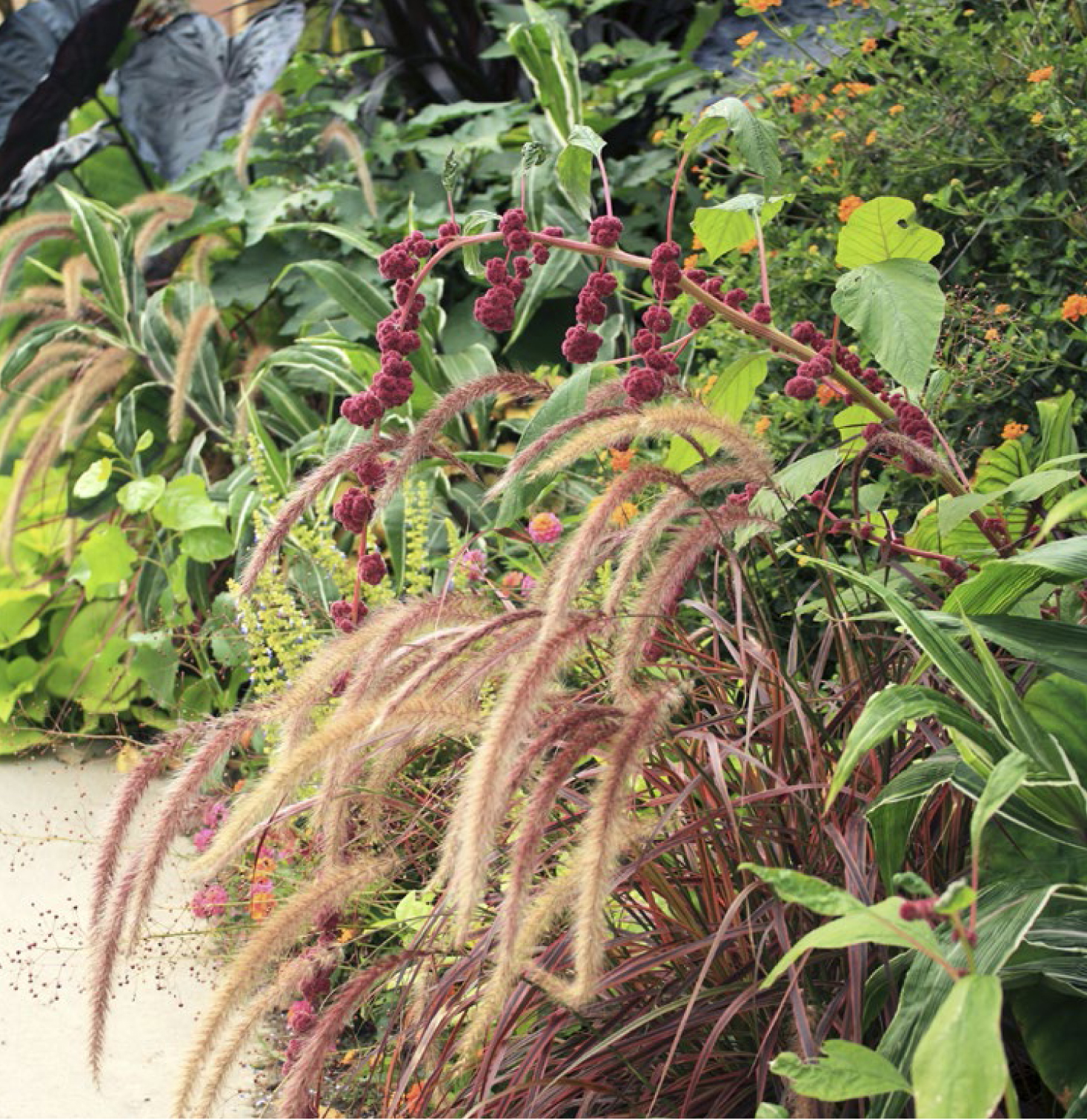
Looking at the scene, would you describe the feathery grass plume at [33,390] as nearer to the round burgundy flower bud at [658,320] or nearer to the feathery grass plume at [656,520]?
the round burgundy flower bud at [658,320]

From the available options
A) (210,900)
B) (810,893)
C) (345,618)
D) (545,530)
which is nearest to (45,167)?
(545,530)

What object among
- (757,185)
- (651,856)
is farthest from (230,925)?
(757,185)

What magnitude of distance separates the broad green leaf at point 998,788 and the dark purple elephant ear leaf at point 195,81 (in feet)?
11.1

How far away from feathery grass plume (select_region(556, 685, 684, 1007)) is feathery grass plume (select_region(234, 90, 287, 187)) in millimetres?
2754

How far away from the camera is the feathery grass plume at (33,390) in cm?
333

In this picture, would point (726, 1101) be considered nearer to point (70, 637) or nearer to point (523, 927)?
point (523, 927)

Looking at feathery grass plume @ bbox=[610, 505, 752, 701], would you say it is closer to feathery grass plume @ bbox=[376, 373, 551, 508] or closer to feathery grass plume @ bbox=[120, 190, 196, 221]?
Result: feathery grass plume @ bbox=[376, 373, 551, 508]

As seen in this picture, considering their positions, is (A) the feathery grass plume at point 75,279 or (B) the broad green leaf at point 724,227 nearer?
(B) the broad green leaf at point 724,227

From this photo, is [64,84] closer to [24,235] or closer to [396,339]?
[24,235]

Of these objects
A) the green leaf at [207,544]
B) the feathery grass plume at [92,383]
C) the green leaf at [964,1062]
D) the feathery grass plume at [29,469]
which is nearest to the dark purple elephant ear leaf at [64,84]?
the feathery grass plume at [92,383]

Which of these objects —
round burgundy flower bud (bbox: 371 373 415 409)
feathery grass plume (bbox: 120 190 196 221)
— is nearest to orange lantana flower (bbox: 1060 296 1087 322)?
round burgundy flower bud (bbox: 371 373 415 409)

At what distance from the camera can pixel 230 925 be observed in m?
2.04

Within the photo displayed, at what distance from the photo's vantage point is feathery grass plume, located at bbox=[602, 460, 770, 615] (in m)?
1.10

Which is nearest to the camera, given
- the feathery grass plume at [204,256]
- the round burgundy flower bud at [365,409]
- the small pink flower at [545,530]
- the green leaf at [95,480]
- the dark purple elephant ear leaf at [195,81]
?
the round burgundy flower bud at [365,409]
